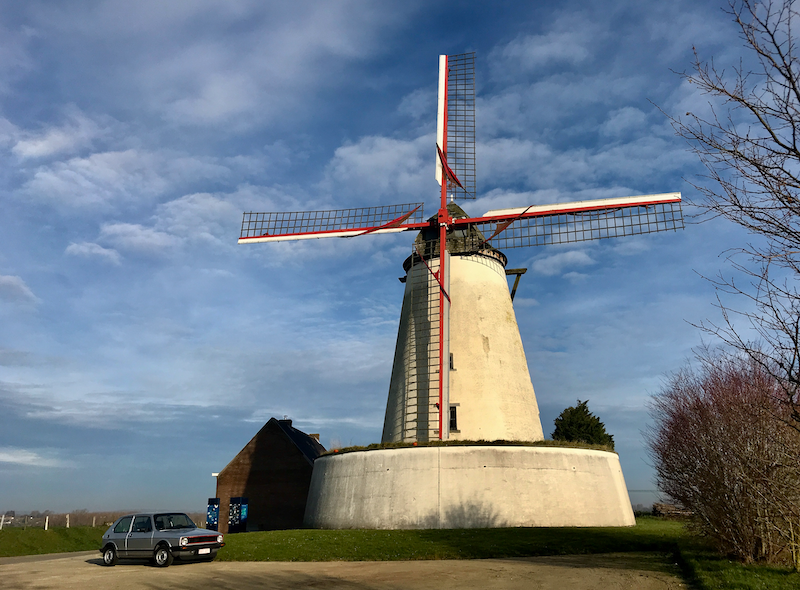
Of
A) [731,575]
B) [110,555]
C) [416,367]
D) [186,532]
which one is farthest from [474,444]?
[110,555]

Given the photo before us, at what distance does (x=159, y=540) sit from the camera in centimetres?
1468

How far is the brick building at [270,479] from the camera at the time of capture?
118ft

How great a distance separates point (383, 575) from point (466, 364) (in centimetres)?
1205

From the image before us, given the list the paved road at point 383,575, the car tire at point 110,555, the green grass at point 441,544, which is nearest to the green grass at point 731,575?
the paved road at point 383,575

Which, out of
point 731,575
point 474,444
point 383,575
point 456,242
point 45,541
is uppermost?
point 456,242

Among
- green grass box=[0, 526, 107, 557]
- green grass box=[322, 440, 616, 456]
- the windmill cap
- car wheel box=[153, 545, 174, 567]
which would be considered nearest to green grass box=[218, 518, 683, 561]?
car wheel box=[153, 545, 174, 567]

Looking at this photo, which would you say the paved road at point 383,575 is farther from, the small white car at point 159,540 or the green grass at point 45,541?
the green grass at point 45,541

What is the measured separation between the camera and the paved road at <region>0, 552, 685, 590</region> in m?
10.8

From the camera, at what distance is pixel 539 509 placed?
2008cm

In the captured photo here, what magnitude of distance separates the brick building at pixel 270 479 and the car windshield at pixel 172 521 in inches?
804

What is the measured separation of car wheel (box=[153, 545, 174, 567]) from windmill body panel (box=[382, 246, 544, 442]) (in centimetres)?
1030

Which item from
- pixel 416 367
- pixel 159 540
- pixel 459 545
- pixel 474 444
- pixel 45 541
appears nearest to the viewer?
pixel 159 540

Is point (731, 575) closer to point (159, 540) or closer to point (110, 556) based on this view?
point (159, 540)

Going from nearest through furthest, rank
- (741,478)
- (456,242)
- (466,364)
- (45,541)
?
(741,478) → (466,364) → (456,242) → (45,541)
